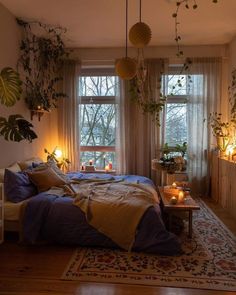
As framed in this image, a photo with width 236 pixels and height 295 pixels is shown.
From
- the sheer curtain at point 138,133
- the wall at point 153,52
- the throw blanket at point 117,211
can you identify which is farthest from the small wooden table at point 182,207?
the wall at point 153,52

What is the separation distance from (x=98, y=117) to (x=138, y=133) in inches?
35.5

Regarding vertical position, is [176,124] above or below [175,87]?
below

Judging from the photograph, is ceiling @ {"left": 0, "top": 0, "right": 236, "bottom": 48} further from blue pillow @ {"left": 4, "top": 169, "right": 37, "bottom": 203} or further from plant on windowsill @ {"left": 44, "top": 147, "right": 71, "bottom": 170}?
blue pillow @ {"left": 4, "top": 169, "right": 37, "bottom": 203}

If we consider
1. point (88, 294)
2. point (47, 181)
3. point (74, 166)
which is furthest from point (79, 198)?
point (74, 166)

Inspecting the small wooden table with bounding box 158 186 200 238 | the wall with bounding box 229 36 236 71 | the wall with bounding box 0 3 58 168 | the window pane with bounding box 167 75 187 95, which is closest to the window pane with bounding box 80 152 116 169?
the wall with bounding box 0 3 58 168

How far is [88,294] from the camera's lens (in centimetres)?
217

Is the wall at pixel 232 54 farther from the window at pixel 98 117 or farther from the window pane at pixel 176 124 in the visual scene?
the window at pixel 98 117

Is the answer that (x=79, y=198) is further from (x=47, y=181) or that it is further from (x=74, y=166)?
(x=74, y=166)

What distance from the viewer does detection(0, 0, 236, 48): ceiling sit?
142 inches

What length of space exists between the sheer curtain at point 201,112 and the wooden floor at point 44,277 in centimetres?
316

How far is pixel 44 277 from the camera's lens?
94.7 inches

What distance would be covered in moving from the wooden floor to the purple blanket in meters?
0.16

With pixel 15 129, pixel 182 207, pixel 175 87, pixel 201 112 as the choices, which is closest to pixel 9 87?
pixel 15 129

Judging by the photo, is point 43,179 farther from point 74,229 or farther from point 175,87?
point 175,87
